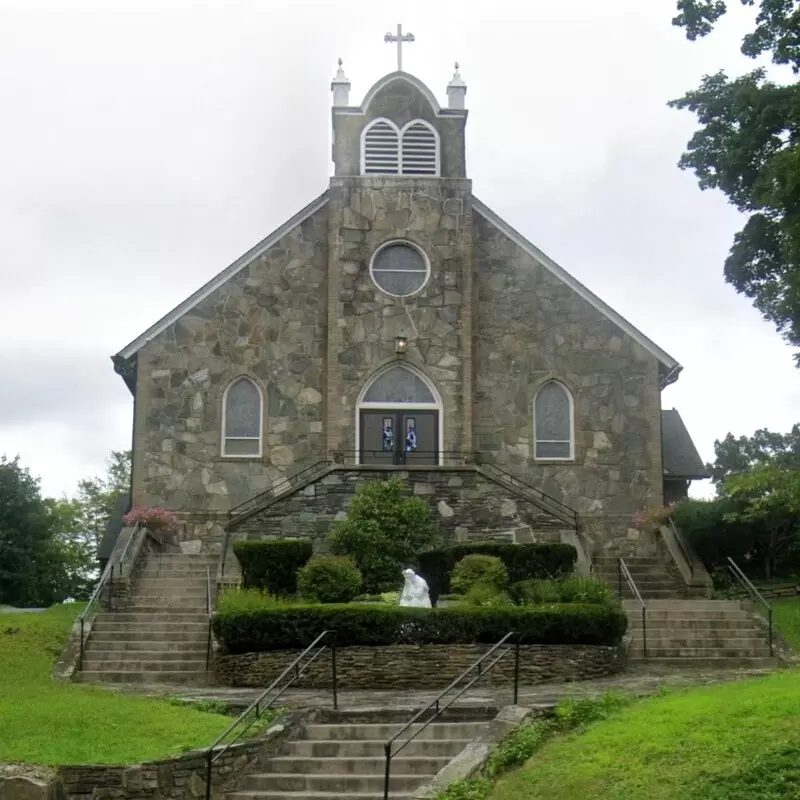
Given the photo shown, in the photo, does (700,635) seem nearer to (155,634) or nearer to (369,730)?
(369,730)

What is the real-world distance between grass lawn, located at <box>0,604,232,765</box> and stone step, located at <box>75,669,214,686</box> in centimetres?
119

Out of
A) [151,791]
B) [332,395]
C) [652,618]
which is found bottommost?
[151,791]

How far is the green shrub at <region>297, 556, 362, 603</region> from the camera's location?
22875 millimetres

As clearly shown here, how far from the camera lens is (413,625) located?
67.5 ft

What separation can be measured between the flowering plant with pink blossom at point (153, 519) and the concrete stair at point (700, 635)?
10560 millimetres

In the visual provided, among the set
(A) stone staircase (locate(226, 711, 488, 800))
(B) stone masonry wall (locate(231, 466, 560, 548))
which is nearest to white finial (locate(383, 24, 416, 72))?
(B) stone masonry wall (locate(231, 466, 560, 548))

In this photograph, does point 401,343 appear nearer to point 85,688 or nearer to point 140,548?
point 140,548

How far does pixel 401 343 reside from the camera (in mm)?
31578

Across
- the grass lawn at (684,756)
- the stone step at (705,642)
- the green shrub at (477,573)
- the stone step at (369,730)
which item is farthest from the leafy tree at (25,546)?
the grass lawn at (684,756)

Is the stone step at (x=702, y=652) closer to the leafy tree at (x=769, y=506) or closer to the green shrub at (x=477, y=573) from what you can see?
the leafy tree at (x=769, y=506)

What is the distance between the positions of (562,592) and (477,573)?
2.13 meters

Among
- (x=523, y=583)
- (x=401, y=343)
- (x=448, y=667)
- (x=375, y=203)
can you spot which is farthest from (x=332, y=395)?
(x=448, y=667)

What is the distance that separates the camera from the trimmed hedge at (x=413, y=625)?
20.5m

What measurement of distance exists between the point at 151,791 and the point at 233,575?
1271cm
